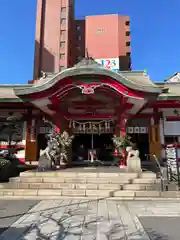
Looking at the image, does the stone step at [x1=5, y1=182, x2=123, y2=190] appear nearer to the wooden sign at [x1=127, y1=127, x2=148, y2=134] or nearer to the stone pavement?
the stone pavement

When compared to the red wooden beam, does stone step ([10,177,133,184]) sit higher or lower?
lower

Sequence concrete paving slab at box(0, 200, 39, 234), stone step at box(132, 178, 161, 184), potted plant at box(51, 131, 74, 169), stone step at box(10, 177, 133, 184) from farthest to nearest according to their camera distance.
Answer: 1. potted plant at box(51, 131, 74, 169)
2. stone step at box(10, 177, 133, 184)
3. stone step at box(132, 178, 161, 184)
4. concrete paving slab at box(0, 200, 39, 234)

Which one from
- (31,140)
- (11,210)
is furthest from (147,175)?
(31,140)

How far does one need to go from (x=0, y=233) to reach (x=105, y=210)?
104 inches

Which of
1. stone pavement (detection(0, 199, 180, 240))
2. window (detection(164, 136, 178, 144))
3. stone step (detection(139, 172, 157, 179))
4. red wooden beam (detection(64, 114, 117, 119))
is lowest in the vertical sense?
stone pavement (detection(0, 199, 180, 240))

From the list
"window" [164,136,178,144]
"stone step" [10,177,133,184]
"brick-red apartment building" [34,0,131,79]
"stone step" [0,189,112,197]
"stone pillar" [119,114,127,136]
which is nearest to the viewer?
"stone step" [0,189,112,197]

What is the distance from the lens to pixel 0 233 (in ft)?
12.7

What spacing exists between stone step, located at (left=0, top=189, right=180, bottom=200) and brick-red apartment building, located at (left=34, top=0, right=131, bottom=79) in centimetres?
3314

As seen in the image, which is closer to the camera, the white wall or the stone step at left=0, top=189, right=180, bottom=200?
the stone step at left=0, top=189, right=180, bottom=200

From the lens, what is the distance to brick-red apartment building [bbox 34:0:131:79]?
39.2 metres

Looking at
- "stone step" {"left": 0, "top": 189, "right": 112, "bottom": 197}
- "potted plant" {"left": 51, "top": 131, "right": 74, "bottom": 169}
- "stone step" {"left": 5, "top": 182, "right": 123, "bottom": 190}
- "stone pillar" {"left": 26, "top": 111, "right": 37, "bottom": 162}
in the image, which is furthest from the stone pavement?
"stone pillar" {"left": 26, "top": 111, "right": 37, "bottom": 162}

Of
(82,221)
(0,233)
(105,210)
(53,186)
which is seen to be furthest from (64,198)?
(0,233)

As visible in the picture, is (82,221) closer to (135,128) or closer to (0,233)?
(0,233)

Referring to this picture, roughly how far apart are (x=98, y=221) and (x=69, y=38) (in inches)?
1646
